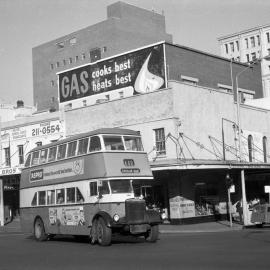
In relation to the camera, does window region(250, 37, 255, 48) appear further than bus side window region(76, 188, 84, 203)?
Yes

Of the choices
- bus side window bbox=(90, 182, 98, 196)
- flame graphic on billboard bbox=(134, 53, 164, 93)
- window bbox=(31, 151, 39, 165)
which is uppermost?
flame graphic on billboard bbox=(134, 53, 164, 93)

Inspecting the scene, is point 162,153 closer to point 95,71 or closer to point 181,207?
point 181,207

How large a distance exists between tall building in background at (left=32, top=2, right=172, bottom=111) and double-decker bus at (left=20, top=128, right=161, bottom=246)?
5247 cm

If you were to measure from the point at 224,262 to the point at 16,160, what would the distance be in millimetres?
30762

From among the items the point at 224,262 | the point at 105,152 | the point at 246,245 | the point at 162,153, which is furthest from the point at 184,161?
the point at 224,262

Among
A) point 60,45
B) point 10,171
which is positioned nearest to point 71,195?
point 10,171

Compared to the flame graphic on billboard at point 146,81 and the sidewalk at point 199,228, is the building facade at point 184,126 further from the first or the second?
the sidewalk at point 199,228

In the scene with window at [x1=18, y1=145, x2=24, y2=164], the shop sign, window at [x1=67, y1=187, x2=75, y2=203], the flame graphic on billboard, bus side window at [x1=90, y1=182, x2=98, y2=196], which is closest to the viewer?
bus side window at [x1=90, y1=182, x2=98, y2=196]

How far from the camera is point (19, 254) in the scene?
18.4 meters

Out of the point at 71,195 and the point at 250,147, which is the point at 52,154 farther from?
the point at 250,147

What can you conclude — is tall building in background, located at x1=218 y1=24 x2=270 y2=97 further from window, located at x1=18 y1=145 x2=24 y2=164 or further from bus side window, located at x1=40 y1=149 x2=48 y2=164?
bus side window, located at x1=40 y1=149 x2=48 y2=164

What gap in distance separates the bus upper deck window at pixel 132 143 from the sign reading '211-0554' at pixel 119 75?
1540 cm

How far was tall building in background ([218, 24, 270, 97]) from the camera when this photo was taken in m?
109

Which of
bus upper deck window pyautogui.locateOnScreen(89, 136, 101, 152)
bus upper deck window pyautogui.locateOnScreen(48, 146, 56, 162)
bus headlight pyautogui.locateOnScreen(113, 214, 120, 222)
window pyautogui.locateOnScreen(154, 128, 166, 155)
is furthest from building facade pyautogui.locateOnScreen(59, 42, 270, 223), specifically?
bus headlight pyautogui.locateOnScreen(113, 214, 120, 222)
